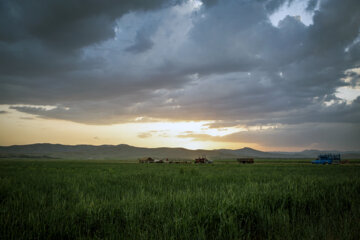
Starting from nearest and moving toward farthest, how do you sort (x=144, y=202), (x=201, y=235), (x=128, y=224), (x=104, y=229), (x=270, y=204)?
(x=201, y=235) < (x=104, y=229) < (x=128, y=224) < (x=144, y=202) < (x=270, y=204)

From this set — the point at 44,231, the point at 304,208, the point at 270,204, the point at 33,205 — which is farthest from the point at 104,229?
the point at 304,208

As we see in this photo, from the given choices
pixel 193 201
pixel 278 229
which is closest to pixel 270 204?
pixel 278 229

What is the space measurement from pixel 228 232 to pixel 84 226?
2.96 m

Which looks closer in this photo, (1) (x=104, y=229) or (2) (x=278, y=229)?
(1) (x=104, y=229)

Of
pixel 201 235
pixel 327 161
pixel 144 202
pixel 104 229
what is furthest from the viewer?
pixel 327 161

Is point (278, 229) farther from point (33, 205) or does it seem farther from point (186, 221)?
point (33, 205)

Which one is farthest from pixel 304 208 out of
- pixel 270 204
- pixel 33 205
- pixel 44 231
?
pixel 33 205

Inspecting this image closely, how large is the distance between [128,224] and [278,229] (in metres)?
3.18

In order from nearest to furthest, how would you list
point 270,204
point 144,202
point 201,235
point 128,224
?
point 201,235
point 128,224
point 144,202
point 270,204

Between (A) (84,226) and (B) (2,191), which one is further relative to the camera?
(B) (2,191)

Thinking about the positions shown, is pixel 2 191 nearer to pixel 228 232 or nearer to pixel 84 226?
pixel 84 226

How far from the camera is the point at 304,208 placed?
5.89 metres

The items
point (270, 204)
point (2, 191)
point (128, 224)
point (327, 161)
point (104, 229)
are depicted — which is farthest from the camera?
point (327, 161)

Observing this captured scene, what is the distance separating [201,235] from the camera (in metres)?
3.68
